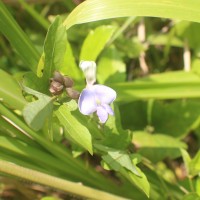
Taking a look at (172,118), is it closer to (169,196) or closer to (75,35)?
(169,196)

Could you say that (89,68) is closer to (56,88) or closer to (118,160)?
(56,88)

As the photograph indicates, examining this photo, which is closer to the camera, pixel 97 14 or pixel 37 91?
pixel 37 91

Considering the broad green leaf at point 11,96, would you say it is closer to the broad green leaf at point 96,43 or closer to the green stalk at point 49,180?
the green stalk at point 49,180

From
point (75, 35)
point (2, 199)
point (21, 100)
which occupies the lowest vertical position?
point (2, 199)

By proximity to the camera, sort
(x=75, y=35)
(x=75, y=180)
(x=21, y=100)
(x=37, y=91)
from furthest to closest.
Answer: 1. (x=75, y=35)
2. (x=75, y=180)
3. (x=21, y=100)
4. (x=37, y=91)

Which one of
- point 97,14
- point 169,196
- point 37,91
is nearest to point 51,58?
point 37,91

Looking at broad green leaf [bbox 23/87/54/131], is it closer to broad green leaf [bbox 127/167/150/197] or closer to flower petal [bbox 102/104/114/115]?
flower petal [bbox 102/104/114/115]

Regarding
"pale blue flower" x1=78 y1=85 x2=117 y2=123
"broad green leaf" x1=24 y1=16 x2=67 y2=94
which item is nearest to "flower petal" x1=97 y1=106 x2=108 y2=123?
"pale blue flower" x1=78 y1=85 x2=117 y2=123
